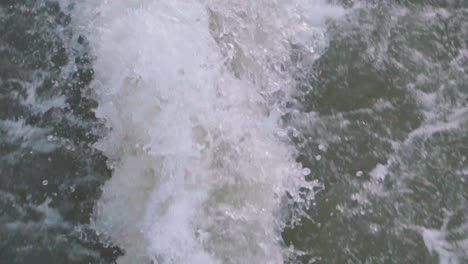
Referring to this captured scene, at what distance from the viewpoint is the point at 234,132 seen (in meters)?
3.35

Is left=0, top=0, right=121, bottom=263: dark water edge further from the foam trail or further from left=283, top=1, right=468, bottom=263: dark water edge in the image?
left=283, top=1, right=468, bottom=263: dark water edge

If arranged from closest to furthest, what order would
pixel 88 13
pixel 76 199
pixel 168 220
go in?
pixel 168 220 → pixel 76 199 → pixel 88 13

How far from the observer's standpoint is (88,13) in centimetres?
394

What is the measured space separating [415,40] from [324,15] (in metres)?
0.58

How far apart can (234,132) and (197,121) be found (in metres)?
0.21

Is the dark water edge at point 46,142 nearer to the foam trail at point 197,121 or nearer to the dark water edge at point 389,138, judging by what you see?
the foam trail at point 197,121

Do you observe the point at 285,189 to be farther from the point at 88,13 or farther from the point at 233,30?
the point at 88,13

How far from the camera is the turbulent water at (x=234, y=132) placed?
10.5ft

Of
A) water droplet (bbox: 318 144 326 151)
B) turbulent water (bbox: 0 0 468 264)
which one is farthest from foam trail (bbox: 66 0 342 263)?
water droplet (bbox: 318 144 326 151)

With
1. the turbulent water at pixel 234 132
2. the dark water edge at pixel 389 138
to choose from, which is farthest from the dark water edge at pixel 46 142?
the dark water edge at pixel 389 138

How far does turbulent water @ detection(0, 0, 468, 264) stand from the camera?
3203mm

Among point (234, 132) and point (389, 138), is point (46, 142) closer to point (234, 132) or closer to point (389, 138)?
point (234, 132)

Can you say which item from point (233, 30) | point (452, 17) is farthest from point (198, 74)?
point (452, 17)

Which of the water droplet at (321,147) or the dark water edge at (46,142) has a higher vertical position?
the water droplet at (321,147)
